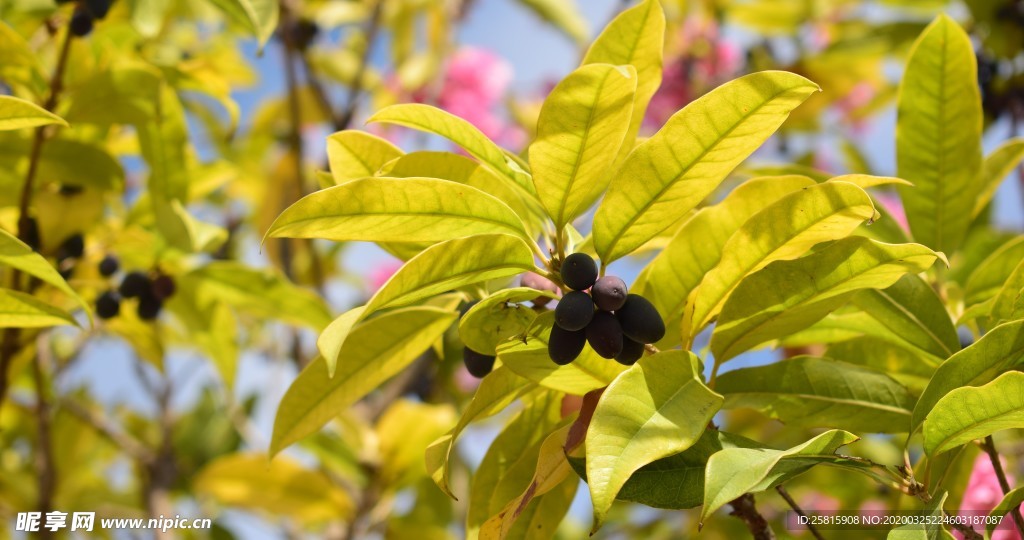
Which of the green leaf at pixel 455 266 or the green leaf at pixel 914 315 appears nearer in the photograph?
the green leaf at pixel 455 266

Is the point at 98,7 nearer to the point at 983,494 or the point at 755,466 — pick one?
the point at 755,466

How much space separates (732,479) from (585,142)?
0.32 m

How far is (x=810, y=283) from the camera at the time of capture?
776 millimetres

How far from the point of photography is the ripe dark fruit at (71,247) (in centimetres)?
142

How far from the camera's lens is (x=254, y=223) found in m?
2.90

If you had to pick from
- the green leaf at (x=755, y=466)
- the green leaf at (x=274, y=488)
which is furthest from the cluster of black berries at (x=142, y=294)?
the green leaf at (x=755, y=466)

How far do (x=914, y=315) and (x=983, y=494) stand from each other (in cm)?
43

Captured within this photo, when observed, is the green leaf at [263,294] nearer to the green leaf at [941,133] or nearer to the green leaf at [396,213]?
the green leaf at [396,213]

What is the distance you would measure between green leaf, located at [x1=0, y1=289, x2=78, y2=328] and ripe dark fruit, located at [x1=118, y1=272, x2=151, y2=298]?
0.38 meters

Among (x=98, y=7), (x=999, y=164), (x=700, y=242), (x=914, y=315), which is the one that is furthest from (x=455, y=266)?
(x=98, y=7)

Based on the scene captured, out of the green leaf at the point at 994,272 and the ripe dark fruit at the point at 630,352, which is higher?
Answer: the green leaf at the point at 994,272

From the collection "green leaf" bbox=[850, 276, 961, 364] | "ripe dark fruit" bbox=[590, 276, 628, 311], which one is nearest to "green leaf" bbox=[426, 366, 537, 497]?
"ripe dark fruit" bbox=[590, 276, 628, 311]

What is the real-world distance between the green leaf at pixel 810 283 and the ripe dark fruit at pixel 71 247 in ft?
3.63

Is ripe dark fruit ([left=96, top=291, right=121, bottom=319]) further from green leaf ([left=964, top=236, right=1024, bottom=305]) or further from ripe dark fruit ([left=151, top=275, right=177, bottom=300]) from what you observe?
green leaf ([left=964, top=236, right=1024, bottom=305])
